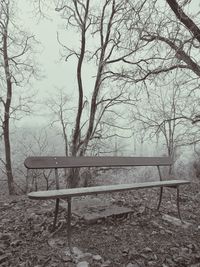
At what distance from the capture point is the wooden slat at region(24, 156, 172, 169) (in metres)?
3.35

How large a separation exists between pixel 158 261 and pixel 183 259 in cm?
29

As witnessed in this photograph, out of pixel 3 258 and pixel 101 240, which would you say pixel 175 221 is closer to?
pixel 101 240

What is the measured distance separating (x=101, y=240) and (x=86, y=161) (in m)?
1.11

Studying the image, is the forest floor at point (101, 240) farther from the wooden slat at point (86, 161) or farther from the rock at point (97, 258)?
the wooden slat at point (86, 161)

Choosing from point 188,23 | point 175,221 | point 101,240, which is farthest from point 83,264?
point 188,23

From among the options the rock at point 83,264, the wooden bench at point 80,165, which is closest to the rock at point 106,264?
the rock at point 83,264

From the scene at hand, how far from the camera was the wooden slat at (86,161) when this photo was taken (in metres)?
3.35

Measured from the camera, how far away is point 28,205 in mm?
4766

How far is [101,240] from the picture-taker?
327 centimetres

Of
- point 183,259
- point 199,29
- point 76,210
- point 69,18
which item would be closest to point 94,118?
point 69,18

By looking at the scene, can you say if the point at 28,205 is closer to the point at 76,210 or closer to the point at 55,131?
the point at 76,210

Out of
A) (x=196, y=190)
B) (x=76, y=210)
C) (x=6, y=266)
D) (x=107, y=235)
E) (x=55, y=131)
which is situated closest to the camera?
(x=6, y=266)

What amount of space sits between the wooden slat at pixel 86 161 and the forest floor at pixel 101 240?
2.53ft

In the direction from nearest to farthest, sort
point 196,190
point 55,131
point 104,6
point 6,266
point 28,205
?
point 6,266 → point 28,205 → point 196,190 → point 104,6 → point 55,131
